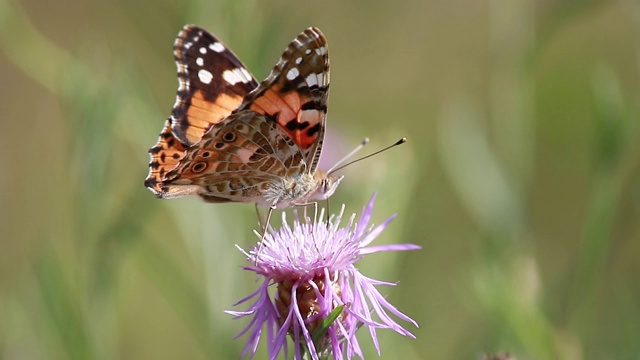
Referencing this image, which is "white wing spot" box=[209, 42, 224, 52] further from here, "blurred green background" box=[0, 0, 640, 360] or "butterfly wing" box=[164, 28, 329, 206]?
"blurred green background" box=[0, 0, 640, 360]

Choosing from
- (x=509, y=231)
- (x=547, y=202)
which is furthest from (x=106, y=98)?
(x=547, y=202)

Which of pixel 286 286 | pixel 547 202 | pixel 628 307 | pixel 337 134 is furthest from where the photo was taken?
pixel 547 202

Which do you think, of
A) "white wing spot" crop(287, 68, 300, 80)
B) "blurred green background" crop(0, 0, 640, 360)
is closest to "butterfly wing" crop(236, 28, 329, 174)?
"white wing spot" crop(287, 68, 300, 80)

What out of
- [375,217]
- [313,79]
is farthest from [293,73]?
[375,217]

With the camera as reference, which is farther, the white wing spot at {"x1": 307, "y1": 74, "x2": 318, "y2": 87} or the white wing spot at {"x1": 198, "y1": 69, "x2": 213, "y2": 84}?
the white wing spot at {"x1": 198, "y1": 69, "x2": 213, "y2": 84}

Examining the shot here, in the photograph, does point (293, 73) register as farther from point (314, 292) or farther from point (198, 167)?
point (314, 292)

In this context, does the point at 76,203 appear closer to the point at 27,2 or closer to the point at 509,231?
the point at 509,231
